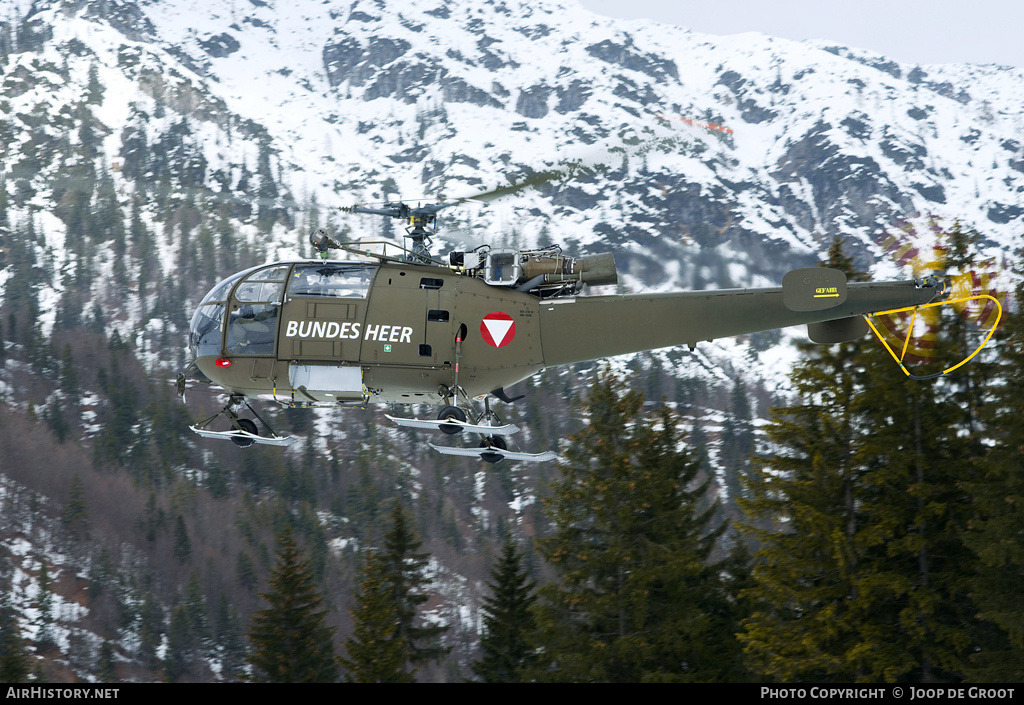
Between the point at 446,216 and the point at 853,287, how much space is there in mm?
151049

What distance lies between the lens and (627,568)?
25.2 m

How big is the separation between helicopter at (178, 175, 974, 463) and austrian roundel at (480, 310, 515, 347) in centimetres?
2

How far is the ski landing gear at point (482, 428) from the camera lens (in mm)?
17844

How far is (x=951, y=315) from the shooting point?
21.1 meters

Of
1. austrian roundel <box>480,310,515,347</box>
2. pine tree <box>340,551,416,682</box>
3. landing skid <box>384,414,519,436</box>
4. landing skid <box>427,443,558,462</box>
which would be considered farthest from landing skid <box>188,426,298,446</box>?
pine tree <box>340,551,416,682</box>

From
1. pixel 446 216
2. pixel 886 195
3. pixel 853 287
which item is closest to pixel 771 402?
pixel 886 195

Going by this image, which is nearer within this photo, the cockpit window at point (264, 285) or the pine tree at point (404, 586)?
the cockpit window at point (264, 285)

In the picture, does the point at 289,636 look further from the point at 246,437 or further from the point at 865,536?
the point at 865,536

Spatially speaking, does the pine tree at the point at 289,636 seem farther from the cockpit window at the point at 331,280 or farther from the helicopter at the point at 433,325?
the cockpit window at the point at 331,280

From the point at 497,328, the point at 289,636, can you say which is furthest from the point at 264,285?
the point at 289,636

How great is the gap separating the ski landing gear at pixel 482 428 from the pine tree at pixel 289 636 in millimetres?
15928

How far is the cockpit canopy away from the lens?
763 inches

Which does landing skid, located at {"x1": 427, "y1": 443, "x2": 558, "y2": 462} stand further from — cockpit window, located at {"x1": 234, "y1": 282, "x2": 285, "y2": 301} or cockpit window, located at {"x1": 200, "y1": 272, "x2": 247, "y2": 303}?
cockpit window, located at {"x1": 200, "y1": 272, "x2": 247, "y2": 303}

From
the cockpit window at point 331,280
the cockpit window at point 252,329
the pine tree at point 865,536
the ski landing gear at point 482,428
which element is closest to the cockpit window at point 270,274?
the cockpit window at point 331,280
